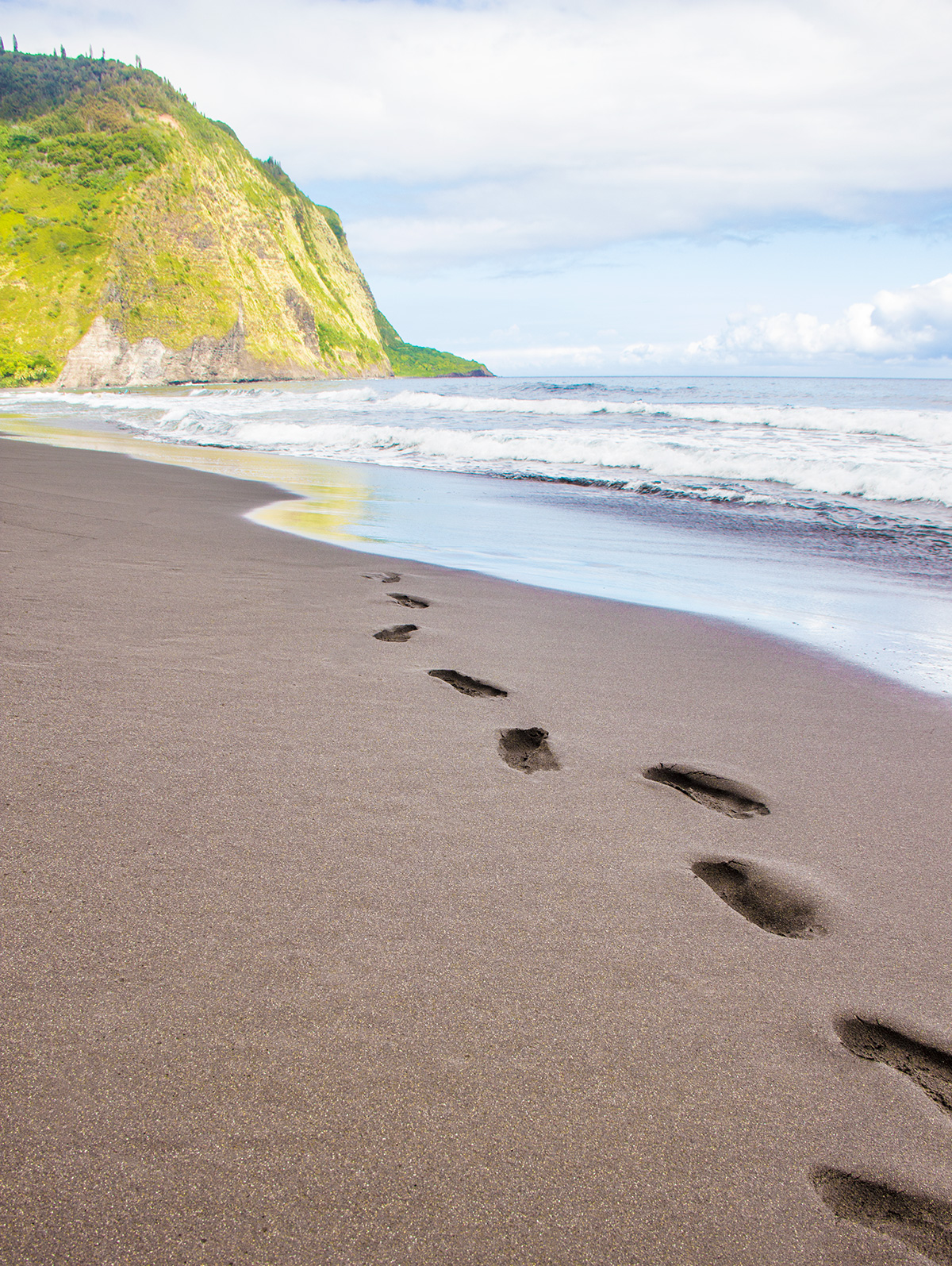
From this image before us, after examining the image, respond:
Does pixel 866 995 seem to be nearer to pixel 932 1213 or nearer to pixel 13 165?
pixel 932 1213

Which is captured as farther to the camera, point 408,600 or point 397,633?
point 408,600

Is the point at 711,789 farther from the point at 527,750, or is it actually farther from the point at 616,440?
the point at 616,440

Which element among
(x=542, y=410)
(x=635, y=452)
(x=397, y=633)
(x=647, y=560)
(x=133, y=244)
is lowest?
(x=397, y=633)

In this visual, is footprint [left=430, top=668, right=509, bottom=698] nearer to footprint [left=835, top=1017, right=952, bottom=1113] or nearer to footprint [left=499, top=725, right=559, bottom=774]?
footprint [left=499, top=725, right=559, bottom=774]

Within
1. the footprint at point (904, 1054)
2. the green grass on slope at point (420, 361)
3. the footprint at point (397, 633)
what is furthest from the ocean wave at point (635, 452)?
the green grass on slope at point (420, 361)

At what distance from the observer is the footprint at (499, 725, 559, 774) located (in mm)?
2656

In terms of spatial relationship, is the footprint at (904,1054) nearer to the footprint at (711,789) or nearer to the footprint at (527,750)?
the footprint at (711,789)

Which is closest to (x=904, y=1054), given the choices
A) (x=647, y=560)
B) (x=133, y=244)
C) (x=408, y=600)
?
(x=408, y=600)

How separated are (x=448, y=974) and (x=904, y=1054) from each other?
0.94 meters

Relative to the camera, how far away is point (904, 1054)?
1.54 metres

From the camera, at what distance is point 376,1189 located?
1163mm

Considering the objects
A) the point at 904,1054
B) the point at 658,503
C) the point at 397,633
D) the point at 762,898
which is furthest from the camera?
the point at 658,503

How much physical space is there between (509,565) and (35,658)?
394 cm

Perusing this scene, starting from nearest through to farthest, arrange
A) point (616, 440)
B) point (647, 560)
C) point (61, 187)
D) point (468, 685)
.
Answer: point (468, 685) → point (647, 560) → point (616, 440) → point (61, 187)
